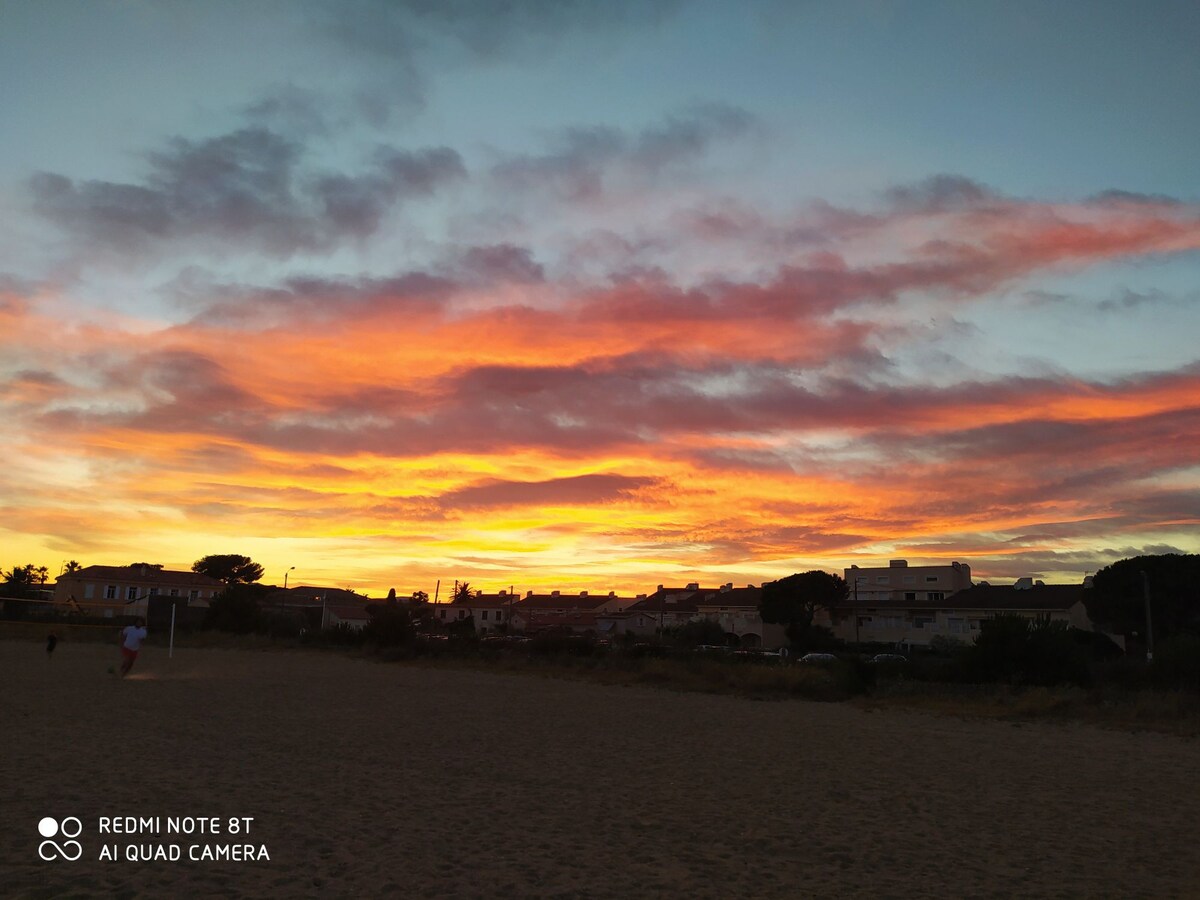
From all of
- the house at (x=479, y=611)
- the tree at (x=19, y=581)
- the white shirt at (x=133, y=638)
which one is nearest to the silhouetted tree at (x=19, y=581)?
the tree at (x=19, y=581)

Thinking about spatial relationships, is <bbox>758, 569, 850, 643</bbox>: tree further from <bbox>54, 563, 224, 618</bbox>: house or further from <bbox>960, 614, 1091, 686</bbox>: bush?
<bbox>54, 563, 224, 618</bbox>: house

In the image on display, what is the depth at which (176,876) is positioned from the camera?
7270 mm

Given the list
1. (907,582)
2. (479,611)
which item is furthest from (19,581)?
(907,582)

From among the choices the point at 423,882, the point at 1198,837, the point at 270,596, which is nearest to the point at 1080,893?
the point at 1198,837

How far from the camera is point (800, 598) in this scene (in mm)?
72500

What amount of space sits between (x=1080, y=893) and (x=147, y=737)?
13635mm

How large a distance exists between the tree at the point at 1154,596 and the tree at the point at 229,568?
109924 millimetres

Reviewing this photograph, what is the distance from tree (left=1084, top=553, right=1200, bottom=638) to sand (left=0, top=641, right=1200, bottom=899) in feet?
148

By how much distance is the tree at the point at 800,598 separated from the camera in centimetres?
7225

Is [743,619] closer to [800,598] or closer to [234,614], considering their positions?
[800,598]

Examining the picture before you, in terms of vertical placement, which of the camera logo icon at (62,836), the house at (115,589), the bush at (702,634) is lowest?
the bush at (702,634)

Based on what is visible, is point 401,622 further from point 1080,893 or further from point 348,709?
point 1080,893

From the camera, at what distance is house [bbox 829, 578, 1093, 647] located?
6800cm

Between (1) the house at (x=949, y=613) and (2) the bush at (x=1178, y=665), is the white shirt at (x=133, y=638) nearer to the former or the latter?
(2) the bush at (x=1178, y=665)
